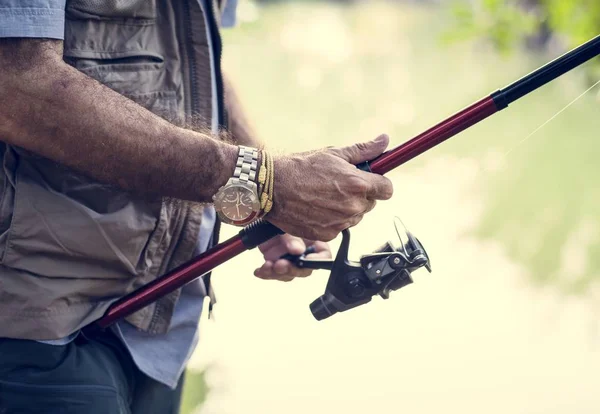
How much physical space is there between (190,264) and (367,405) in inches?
119

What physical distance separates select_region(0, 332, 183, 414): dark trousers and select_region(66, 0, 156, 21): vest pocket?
2.42ft

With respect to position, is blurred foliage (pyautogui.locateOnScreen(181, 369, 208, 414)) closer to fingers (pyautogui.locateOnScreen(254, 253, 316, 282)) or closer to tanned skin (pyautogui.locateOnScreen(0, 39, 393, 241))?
fingers (pyautogui.locateOnScreen(254, 253, 316, 282))

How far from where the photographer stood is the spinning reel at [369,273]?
90.9 inches

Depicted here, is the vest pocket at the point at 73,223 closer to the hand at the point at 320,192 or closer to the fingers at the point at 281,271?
the hand at the point at 320,192

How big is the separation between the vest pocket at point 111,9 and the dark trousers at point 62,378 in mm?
738

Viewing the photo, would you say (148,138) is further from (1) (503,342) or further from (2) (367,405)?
(1) (503,342)

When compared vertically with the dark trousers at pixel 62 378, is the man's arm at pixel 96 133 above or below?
above

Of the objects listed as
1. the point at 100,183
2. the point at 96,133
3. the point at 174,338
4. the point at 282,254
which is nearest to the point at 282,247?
the point at 282,254

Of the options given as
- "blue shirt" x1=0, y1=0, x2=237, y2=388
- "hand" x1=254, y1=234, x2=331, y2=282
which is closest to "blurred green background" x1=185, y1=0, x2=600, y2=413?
"hand" x1=254, y1=234, x2=331, y2=282

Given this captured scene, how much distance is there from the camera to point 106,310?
2275 millimetres

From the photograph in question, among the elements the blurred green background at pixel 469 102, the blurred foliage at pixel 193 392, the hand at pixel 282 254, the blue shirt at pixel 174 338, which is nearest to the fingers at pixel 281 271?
the hand at pixel 282 254

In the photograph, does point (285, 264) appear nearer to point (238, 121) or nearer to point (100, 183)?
point (238, 121)

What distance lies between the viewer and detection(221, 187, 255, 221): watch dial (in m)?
2.08

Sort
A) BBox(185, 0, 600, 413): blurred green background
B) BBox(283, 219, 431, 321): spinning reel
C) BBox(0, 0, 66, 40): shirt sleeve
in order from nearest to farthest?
BBox(0, 0, 66, 40): shirt sleeve < BBox(283, 219, 431, 321): spinning reel < BBox(185, 0, 600, 413): blurred green background
